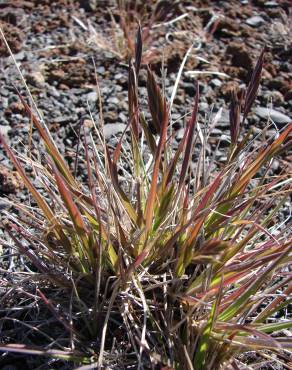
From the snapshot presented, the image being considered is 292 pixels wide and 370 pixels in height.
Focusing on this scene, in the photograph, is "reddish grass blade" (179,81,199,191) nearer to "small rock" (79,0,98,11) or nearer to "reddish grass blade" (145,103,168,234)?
"reddish grass blade" (145,103,168,234)

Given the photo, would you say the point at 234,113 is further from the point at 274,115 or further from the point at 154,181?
the point at 274,115

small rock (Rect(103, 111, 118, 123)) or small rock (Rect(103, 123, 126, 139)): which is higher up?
small rock (Rect(103, 111, 118, 123))

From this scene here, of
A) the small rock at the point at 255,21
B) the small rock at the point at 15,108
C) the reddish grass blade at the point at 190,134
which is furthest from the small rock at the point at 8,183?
the small rock at the point at 255,21

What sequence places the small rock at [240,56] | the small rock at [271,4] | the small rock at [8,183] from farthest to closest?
the small rock at [271,4] < the small rock at [240,56] < the small rock at [8,183]

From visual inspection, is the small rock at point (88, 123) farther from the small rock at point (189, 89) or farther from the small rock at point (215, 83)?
the small rock at point (215, 83)

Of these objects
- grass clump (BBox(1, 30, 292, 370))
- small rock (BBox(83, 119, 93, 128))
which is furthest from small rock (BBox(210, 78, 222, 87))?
grass clump (BBox(1, 30, 292, 370))

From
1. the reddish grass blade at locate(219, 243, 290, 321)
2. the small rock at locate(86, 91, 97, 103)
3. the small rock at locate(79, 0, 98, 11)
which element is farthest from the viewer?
the small rock at locate(79, 0, 98, 11)
